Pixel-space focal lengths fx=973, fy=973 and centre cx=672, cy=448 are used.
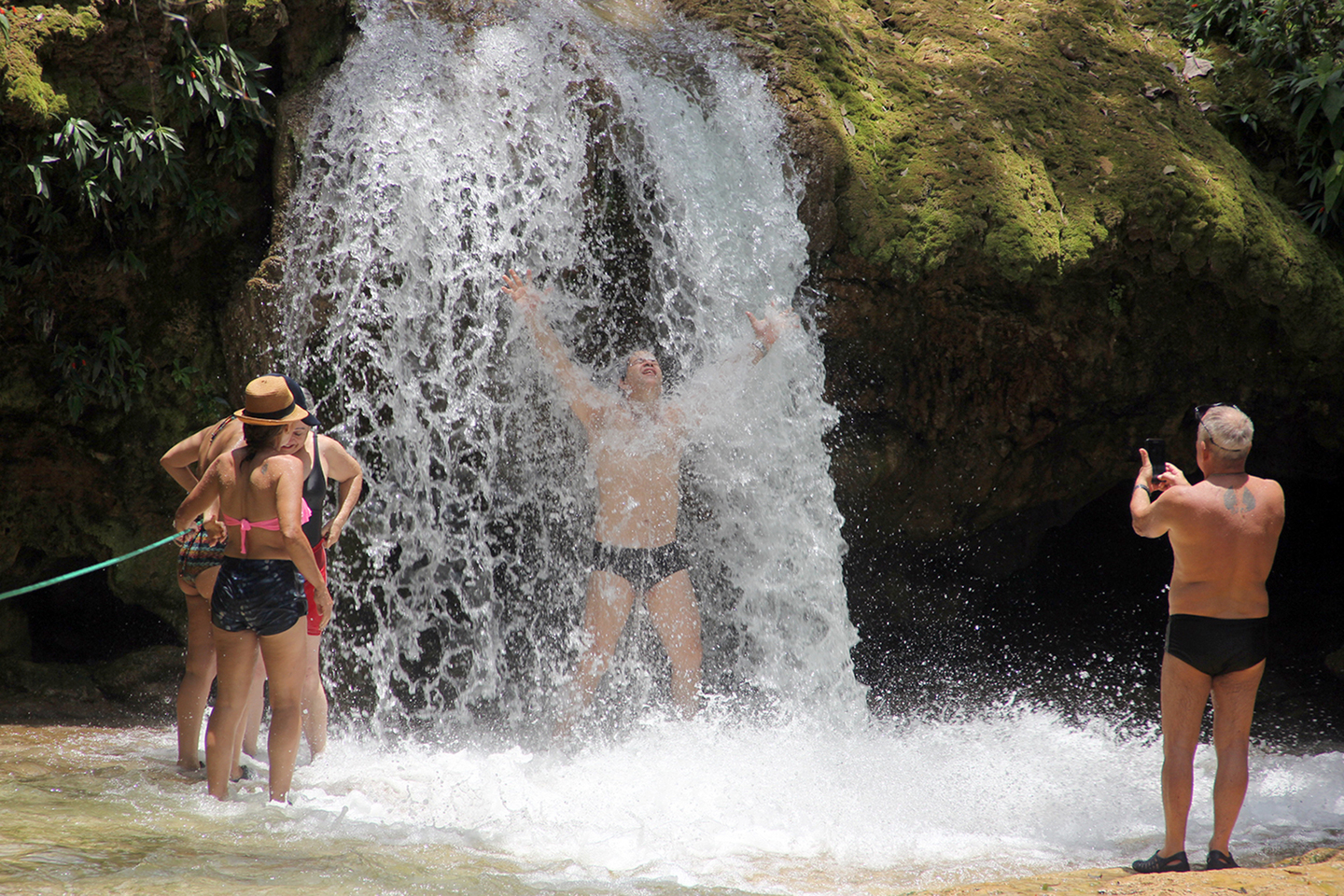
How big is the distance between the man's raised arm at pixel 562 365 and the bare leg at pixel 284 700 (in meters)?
1.77

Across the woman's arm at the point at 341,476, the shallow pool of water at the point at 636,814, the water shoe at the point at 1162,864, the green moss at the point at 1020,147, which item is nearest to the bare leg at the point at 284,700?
the shallow pool of water at the point at 636,814

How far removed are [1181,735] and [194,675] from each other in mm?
4058

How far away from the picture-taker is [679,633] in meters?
5.04

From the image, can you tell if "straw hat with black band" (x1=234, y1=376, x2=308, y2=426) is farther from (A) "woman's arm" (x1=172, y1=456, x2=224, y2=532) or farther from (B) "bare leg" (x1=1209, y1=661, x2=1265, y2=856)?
(B) "bare leg" (x1=1209, y1=661, x2=1265, y2=856)

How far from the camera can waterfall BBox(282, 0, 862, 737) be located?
5.21 m

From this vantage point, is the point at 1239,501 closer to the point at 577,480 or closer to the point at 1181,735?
the point at 1181,735

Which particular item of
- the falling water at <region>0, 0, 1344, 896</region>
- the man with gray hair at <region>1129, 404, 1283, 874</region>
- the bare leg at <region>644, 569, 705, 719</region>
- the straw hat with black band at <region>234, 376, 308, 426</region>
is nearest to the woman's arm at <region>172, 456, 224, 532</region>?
the straw hat with black band at <region>234, 376, 308, 426</region>

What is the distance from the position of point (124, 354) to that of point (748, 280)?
11.7 ft

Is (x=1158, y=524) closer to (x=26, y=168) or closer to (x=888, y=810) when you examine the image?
(x=888, y=810)

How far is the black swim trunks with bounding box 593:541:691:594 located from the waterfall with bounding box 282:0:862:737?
0.48m

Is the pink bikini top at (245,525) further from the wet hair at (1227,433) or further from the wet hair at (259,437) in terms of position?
the wet hair at (1227,433)

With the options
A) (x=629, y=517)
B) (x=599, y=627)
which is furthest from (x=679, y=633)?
(x=629, y=517)

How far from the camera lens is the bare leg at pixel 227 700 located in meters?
3.67

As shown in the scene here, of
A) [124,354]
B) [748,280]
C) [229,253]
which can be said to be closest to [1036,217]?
[748,280]
